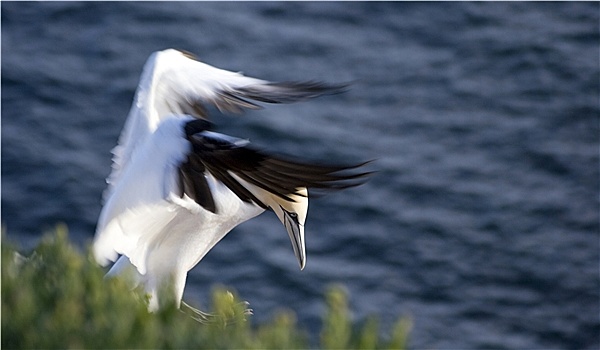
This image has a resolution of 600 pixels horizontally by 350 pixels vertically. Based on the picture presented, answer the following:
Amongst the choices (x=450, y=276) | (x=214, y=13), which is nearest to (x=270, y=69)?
(x=214, y=13)

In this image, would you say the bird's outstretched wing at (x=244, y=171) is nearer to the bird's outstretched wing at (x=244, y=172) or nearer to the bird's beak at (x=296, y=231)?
the bird's outstretched wing at (x=244, y=172)

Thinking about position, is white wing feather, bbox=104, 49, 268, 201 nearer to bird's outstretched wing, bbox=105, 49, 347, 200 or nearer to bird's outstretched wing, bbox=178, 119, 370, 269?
bird's outstretched wing, bbox=105, 49, 347, 200

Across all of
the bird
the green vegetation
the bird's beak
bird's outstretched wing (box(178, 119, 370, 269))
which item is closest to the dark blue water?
A: the bird

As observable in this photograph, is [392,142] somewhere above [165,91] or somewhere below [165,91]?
below

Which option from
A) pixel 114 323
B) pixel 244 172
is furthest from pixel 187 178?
pixel 114 323

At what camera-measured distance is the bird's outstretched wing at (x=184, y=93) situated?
6.30m

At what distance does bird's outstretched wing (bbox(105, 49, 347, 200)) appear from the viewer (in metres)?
6.30

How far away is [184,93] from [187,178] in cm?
195

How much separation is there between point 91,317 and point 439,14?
1189 centimetres

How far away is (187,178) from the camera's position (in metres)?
4.86

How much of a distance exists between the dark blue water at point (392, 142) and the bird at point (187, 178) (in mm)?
4396

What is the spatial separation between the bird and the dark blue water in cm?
440

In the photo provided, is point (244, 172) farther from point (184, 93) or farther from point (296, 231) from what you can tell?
point (184, 93)

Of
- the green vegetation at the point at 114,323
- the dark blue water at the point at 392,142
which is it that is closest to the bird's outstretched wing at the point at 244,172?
the green vegetation at the point at 114,323
